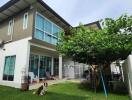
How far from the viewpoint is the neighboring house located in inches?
501

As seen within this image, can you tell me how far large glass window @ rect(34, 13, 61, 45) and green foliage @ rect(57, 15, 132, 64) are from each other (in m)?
2.81

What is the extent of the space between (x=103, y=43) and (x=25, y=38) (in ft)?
22.3

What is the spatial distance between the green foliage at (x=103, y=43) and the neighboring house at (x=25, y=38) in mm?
3046

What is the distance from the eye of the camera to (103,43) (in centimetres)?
1055

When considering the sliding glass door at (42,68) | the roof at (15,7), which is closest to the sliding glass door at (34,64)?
the sliding glass door at (42,68)

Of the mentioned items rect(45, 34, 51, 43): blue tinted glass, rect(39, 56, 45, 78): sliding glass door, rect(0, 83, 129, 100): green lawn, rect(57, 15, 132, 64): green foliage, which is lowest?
rect(0, 83, 129, 100): green lawn

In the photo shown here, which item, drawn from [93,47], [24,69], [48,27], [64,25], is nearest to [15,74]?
[24,69]

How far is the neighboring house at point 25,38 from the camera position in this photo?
41.7ft

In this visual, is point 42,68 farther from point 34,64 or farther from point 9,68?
point 9,68

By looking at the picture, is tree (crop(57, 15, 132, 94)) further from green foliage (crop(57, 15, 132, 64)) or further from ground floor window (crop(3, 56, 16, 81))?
ground floor window (crop(3, 56, 16, 81))

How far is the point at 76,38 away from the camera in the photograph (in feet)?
38.1

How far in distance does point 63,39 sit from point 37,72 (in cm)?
500

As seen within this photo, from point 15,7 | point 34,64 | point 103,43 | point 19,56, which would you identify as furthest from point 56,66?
point 103,43

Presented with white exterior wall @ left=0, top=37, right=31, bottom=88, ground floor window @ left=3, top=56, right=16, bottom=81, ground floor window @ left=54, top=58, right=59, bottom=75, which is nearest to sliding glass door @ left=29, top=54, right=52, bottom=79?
ground floor window @ left=54, top=58, right=59, bottom=75
